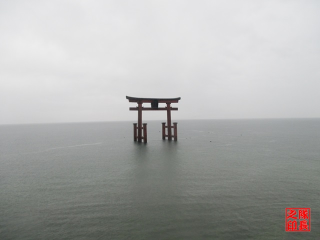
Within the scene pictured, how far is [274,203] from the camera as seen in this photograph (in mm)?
→ 11922

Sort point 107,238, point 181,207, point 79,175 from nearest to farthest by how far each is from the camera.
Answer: point 107,238
point 181,207
point 79,175

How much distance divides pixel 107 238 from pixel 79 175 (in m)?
11.7

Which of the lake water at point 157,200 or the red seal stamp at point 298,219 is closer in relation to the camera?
the lake water at point 157,200

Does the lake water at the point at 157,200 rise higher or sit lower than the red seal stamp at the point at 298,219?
higher

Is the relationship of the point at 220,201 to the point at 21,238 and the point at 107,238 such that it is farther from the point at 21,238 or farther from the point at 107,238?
the point at 21,238

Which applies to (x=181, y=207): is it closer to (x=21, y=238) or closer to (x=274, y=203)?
(x=274, y=203)

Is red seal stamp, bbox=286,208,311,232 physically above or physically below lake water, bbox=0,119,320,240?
below

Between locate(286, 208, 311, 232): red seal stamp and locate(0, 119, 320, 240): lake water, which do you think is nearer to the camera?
locate(0, 119, 320, 240): lake water

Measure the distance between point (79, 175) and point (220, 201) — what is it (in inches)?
522

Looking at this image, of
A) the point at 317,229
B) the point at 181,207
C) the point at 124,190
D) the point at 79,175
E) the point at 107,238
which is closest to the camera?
the point at 107,238

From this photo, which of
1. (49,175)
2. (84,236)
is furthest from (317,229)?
(49,175)

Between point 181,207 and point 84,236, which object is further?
point 181,207

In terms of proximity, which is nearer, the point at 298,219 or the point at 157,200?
the point at 298,219

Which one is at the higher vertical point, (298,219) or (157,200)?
(157,200)
